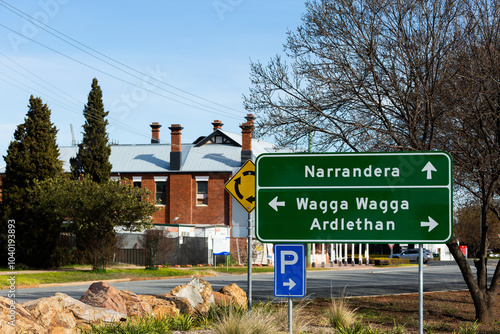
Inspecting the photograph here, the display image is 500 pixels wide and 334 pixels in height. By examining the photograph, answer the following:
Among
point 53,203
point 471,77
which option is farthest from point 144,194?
point 471,77

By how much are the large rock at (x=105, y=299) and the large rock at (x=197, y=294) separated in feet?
4.84

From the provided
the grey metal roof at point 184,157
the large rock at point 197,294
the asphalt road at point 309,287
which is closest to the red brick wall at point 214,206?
the grey metal roof at point 184,157

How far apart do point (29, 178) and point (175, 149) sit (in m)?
18.8

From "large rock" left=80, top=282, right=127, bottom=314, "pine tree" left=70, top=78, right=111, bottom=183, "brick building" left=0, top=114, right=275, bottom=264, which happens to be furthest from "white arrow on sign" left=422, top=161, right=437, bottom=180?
"brick building" left=0, top=114, right=275, bottom=264

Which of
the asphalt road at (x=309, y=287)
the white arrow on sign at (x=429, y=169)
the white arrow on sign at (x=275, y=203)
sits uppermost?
the white arrow on sign at (x=429, y=169)

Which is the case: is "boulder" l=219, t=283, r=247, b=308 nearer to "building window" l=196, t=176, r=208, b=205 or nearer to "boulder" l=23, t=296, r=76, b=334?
"boulder" l=23, t=296, r=76, b=334

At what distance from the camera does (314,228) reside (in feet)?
23.1

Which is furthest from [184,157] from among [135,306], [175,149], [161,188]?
[135,306]

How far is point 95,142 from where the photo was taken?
3556 centimetres

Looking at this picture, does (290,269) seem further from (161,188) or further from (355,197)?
(161,188)

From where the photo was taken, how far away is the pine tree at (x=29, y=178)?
99.6 ft

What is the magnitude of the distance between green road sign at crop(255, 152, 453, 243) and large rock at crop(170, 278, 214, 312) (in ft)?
13.7

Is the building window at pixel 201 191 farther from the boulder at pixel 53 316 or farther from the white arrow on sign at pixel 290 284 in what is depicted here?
the white arrow on sign at pixel 290 284

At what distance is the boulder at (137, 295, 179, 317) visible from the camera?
10062mm
